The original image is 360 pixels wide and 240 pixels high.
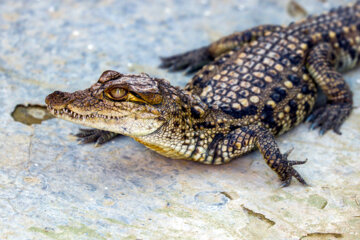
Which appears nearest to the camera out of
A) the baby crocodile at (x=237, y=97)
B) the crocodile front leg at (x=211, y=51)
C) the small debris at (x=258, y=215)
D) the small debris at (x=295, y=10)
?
the small debris at (x=258, y=215)

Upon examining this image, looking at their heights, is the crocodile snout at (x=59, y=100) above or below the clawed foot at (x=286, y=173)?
above

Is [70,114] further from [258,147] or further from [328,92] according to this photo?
[328,92]

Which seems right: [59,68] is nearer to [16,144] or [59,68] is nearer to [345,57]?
[16,144]

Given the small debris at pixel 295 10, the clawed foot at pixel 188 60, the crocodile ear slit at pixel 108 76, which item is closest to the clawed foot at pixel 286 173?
the crocodile ear slit at pixel 108 76

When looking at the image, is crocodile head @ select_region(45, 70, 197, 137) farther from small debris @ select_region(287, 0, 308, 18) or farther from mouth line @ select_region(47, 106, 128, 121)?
small debris @ select_region(287, 0, 308, 18)

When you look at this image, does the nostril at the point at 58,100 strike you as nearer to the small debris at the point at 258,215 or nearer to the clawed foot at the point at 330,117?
the small debris at the point at 258,215

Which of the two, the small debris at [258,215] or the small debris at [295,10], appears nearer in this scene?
the small debris at [258,215]

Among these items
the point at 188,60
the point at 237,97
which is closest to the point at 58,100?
the point at 237,97
